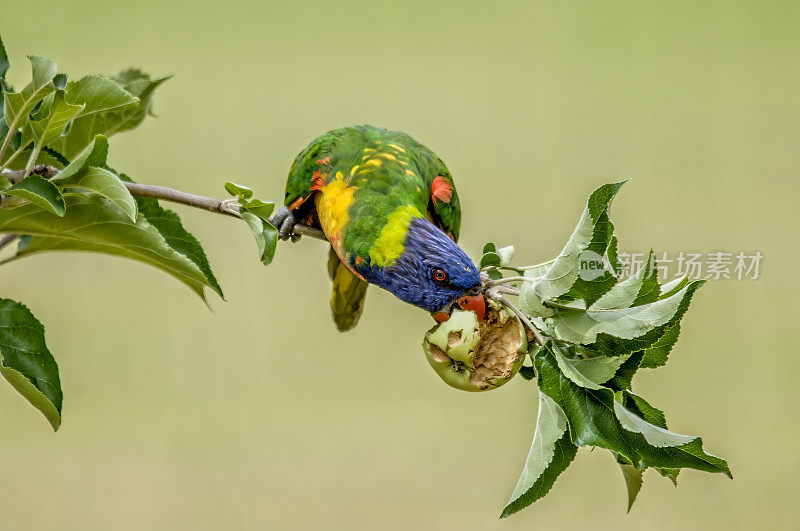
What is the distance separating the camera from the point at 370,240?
2.48 ft

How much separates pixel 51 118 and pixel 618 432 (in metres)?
0.51

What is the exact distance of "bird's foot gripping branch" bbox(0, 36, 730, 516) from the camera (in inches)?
19.6

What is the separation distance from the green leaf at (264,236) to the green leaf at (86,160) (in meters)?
0.12

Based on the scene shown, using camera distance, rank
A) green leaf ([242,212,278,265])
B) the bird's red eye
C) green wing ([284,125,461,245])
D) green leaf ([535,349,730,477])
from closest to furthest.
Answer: green leaf ([535,349,730,477]) → green leaf ([242,212,278,265]) → the bird's red eye → green wing ([284,125,461,245])

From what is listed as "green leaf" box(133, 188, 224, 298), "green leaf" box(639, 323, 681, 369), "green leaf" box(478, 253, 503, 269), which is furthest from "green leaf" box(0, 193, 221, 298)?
"green leaf" box(639, 323, 681, 369)

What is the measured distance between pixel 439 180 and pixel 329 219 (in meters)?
0.18

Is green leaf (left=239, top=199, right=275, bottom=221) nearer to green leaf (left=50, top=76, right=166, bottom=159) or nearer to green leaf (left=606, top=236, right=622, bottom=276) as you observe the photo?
green leaf (left=50, top=76, right=166, bottom=159)

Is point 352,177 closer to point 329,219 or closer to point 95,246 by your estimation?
point 329,219

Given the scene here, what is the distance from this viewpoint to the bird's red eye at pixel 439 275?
0.69m

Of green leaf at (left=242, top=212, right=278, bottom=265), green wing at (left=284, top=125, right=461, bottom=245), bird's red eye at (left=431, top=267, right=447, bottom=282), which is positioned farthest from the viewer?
green wing at (left=284, top=125, right=461, bottom=245)

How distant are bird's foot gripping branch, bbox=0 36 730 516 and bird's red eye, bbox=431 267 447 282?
0.06 m

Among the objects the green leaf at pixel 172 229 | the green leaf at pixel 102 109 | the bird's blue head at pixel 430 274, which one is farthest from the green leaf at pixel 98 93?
the bird's blue head at pixel 430 274

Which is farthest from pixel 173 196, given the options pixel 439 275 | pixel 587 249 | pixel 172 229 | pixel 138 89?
pixel 587 249

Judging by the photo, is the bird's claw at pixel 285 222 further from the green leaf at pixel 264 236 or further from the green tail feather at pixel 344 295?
the green leaf at pixel 264 236
